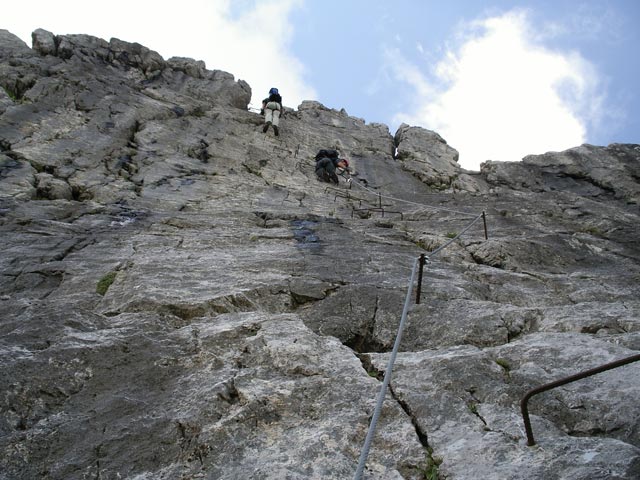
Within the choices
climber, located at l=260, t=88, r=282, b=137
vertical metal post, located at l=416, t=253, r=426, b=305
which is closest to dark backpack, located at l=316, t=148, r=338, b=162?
climber, located at l=260, t=88, r=282, b=137

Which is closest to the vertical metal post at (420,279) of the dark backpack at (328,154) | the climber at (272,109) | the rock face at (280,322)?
the rock face at (280,322)

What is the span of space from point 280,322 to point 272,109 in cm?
1699

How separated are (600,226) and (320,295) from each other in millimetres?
9083

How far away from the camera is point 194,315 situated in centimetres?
730

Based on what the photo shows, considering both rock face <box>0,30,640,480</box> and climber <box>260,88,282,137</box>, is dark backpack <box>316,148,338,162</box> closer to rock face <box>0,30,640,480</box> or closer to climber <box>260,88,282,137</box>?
rock face <box>0,30,640,480</box>

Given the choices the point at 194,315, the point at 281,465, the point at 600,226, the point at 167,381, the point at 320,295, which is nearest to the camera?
the point at 281,465

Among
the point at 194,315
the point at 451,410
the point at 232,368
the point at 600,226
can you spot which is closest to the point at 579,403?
the point at 451,410

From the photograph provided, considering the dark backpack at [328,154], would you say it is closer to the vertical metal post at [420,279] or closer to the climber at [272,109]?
the climber at [272,109]

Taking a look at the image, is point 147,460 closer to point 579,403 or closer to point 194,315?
point 194,315

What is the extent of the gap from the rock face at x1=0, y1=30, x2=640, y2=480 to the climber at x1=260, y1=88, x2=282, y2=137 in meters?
5.21

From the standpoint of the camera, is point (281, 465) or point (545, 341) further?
point (545, 341)

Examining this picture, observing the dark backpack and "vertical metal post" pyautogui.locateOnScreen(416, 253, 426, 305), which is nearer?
"vertical metal post" pyautogui.locateOnScreen(416, 253, 426, 305)

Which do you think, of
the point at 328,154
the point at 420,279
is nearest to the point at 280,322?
the point at 420,279

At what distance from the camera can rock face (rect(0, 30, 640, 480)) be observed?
4691mm
